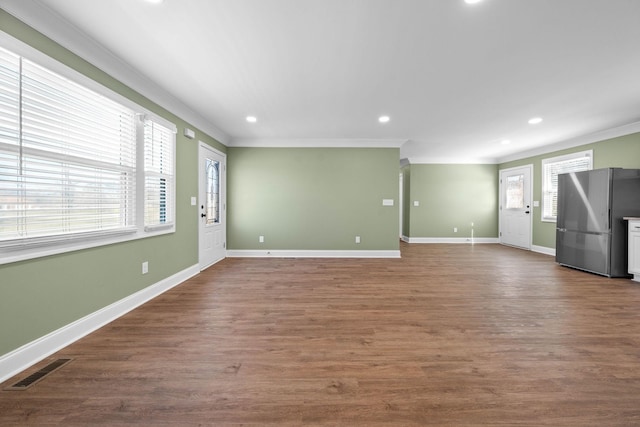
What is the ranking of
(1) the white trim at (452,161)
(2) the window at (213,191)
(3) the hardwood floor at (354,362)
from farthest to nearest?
1. (1) the white trim at (452,161)
2. (2) the window at (213,191)
3. (3) the hardwood floor at (354,362)

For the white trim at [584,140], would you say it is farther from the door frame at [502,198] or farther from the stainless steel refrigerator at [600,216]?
the stainless steel refrigerator at [600,216]

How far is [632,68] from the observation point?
103 inches

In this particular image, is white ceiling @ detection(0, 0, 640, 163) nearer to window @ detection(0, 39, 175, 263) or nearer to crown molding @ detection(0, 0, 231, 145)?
crown molding @ detection(0, 0, 231, 145)

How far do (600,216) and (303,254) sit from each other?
5.23 m

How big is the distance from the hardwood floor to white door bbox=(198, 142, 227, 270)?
1432mm

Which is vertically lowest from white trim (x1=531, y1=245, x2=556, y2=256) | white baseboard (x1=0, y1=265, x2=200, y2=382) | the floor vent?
the floor vent

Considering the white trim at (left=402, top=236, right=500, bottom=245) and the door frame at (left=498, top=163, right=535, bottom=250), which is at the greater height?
the door frame at (left=498, top=163, right=535, bottom=250)

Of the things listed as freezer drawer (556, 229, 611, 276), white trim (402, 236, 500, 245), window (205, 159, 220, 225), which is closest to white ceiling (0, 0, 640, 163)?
window (205, 159, 220, 225)

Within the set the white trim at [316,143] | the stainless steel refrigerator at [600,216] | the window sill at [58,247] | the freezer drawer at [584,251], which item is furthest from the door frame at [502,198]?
the window sill at [58,247]

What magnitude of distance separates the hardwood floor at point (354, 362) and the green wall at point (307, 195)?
2210 millimetres

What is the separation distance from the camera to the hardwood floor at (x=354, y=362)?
1398 mm

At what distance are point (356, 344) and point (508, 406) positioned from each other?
101 cm

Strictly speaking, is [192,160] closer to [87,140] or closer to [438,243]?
[87,140]

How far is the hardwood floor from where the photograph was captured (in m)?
1.40
